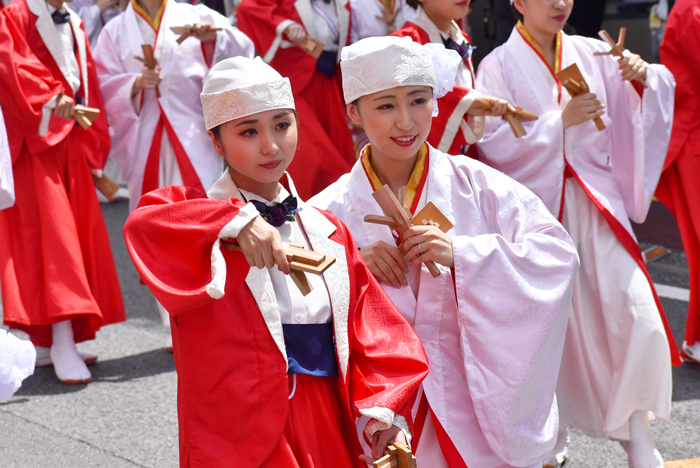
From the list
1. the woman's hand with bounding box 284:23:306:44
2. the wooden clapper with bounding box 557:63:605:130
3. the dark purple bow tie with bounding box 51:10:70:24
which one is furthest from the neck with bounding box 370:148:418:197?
the dark purple bow tie with bounding box 51:10:70:24

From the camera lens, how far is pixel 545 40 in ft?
11.3

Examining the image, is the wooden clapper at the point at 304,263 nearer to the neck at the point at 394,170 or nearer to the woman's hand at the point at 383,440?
the woman's hand at the point at 383,440

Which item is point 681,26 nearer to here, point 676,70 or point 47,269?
point 676,70

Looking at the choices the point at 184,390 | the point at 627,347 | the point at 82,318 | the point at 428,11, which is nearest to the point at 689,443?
the point at 627,347

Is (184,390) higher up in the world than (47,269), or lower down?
higher up

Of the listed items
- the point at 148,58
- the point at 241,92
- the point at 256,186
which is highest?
the point at 241,92

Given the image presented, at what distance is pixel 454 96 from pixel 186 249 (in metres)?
1.69

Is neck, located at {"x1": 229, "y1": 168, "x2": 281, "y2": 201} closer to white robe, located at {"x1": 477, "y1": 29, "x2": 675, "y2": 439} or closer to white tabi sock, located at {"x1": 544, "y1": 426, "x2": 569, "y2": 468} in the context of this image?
white robe, located at {"x1": 477, "y1": 29, "x2": 675, "y2": 439}

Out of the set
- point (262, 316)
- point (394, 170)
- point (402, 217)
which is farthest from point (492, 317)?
point (262, 316)

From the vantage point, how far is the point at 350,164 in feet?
16.1

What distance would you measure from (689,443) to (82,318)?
2773 millimetres

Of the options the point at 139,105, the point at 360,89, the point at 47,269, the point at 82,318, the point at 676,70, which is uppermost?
the point at 360,89

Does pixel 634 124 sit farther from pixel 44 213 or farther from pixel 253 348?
pixel 44 213

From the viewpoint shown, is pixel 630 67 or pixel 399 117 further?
pixel 630 67
